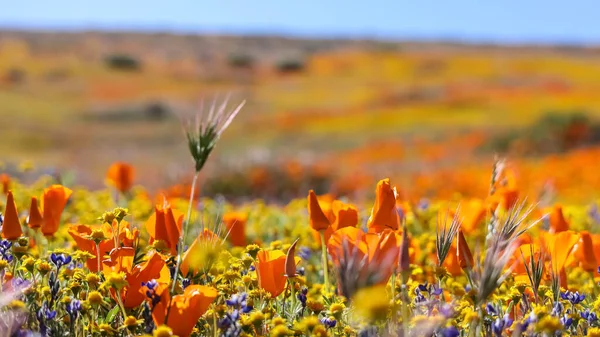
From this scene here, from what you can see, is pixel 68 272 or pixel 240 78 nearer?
pixel 68 272

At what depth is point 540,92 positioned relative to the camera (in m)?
28.9

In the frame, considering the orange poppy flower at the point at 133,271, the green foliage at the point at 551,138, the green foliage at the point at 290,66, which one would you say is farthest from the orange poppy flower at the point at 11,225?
the green foliage at the point at 290,66

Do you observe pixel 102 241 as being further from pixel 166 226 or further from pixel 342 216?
pixel 342 216

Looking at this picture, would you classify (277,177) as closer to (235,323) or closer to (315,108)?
(235,323)

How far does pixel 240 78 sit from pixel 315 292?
39.0 m

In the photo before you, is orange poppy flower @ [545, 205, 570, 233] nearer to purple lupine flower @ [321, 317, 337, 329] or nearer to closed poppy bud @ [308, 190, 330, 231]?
closed poppy bud @ [308, 190, 330, 231]

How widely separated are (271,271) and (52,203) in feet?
2.33

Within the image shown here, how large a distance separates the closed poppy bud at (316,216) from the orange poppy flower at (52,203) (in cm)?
70

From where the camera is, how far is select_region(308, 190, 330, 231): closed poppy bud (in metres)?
1.93

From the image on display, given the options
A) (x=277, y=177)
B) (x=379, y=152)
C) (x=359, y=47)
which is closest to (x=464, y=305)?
(x=277, y=177)

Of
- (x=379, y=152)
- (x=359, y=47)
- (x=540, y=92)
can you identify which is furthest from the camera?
(x=359, y=47)

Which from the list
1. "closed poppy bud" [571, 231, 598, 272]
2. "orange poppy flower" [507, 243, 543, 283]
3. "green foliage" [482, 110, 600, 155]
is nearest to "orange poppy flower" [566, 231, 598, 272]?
"closed poppy bud" [571, 231, 598, 272]

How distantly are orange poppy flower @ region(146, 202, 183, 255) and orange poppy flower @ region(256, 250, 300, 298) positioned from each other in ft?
0.81

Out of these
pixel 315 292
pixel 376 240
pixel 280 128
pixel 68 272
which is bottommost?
pixel 280 128
